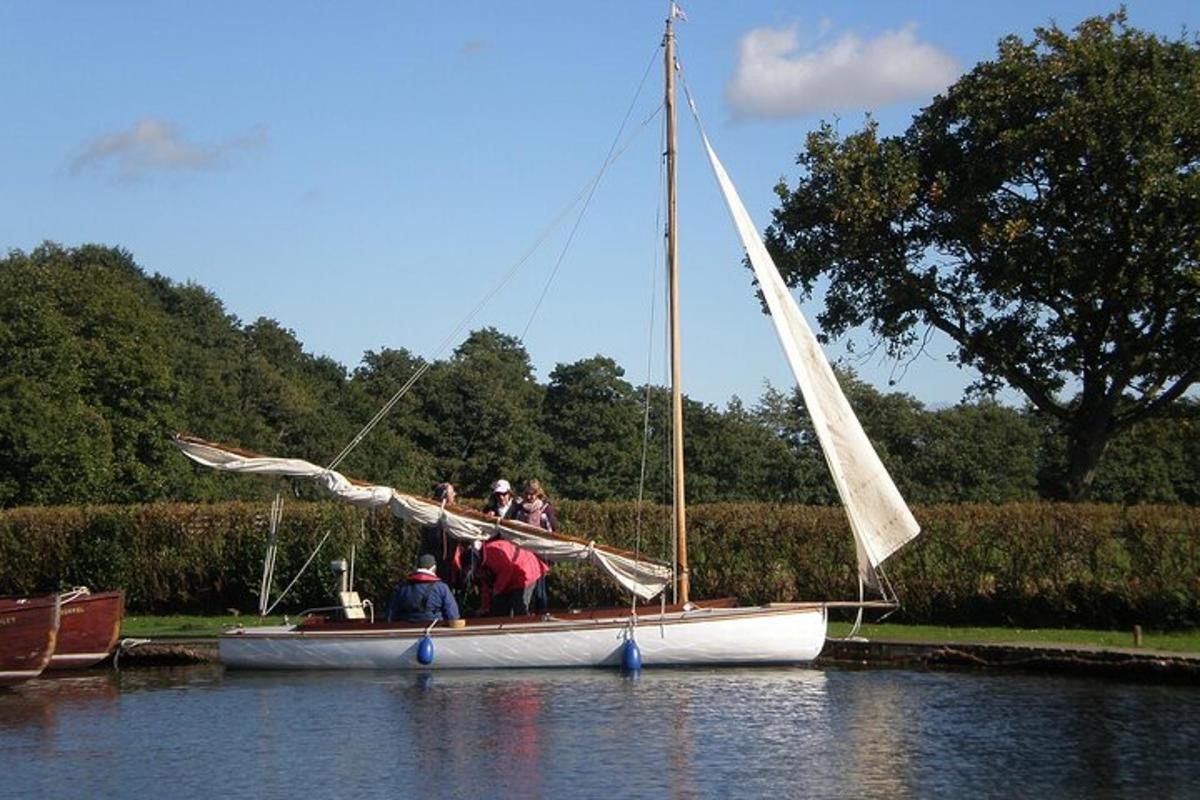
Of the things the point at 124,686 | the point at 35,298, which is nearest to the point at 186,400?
the point at 35,298

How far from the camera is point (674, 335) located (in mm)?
22672

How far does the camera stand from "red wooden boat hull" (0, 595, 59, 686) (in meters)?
20.5

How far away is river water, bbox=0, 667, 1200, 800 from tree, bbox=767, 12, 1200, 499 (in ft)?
36.1

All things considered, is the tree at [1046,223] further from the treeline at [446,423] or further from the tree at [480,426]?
the tree at [480,426]

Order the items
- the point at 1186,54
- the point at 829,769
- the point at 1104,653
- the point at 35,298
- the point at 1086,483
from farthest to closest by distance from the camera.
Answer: the point at 35,298 → the point at 1086,483 → the point at 1186,54 → the point at 1104,653 → the point at 829,769

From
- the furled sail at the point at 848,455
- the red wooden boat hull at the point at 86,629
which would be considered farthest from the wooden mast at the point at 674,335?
the red wooden boat hull at the point at 86,629

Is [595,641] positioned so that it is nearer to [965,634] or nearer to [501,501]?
[501,501]

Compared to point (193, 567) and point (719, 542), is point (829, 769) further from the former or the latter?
point (193, 567)

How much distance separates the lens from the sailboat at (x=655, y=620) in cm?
2108

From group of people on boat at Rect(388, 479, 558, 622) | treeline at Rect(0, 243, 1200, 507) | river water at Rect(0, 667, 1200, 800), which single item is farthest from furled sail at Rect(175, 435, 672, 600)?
treeline at Rect(0, 243, 1200, 507)

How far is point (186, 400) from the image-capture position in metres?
59.8

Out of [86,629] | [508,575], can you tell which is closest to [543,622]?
[508,575]

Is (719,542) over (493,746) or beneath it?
over

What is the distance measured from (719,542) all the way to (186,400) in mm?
37723
